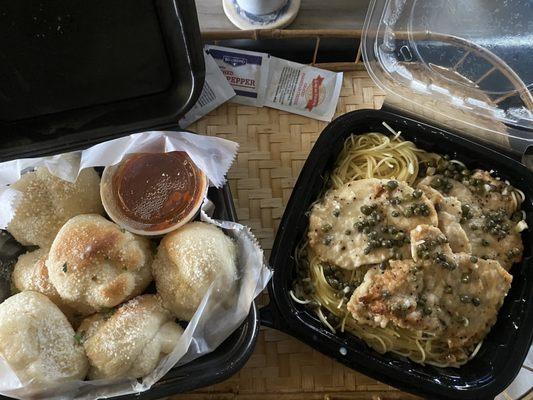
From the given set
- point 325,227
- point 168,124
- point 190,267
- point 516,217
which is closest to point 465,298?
point 516,217

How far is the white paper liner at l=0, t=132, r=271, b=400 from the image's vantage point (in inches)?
72.4

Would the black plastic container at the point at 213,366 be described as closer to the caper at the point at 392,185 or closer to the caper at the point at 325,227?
the caper at the point at 325,227

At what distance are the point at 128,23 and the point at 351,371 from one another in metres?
1.62

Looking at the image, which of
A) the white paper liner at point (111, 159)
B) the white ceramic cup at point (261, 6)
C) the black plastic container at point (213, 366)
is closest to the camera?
the black plastic container at point (213, 366)

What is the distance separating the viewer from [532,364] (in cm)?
233

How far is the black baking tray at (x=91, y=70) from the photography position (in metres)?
1.97

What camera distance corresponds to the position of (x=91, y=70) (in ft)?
7.07

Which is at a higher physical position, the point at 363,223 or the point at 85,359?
the point at 363,223

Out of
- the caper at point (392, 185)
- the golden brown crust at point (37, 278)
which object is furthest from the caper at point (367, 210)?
the golden brown crust at point (37, 278)

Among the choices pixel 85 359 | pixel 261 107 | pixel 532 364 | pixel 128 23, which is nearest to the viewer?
pixel 85 359

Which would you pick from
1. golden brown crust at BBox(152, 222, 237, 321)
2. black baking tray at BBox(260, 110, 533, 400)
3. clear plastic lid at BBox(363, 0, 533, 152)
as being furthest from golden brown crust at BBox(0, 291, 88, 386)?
clear plastic lid at BBox(363, 0, 533, 152)

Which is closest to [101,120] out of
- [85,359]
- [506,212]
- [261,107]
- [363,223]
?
[261,107]

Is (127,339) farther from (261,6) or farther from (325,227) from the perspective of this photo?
(261,6)

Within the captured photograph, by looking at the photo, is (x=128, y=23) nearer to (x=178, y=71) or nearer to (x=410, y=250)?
(x=178, y=71)
